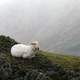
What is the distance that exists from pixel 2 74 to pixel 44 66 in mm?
9026

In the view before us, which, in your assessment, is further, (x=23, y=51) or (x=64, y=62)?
(x=64, y=62)

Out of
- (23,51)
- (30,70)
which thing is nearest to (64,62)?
(23,51)

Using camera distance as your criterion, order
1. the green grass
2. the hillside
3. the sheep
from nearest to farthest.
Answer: the hillside → the sheep → the green grass

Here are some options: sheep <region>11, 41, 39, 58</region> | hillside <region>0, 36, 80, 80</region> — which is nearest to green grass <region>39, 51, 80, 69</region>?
sheep <region>11, 41, 39, 58</region>

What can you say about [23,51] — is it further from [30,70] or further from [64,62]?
[64,62]

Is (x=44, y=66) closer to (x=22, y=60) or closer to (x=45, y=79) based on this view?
(x=22, y=60)

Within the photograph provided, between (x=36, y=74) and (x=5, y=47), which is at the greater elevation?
(x=5, y=47)

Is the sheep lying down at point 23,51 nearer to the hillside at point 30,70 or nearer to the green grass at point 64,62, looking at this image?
the hillside at point 30,70

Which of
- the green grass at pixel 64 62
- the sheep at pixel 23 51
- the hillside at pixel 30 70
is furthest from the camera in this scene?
the green grass at pixel 64 62

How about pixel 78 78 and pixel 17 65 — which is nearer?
pixel 78 78

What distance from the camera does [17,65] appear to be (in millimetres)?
51906

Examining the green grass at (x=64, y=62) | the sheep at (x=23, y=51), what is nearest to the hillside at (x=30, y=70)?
the sheep at (x=23, y=51)

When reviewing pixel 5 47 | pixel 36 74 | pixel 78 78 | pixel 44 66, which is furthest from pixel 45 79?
pixel 5 47

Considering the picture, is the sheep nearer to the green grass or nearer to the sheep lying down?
the sheep lying down
